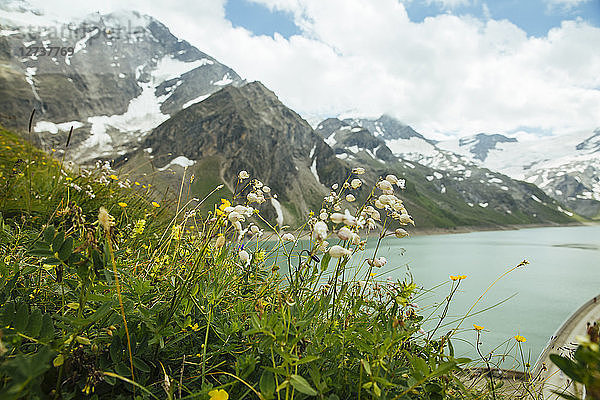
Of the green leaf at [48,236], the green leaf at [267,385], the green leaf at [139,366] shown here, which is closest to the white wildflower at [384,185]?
the green leaf at [267,385]

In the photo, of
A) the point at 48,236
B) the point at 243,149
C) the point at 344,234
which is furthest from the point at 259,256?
the point at 243,149

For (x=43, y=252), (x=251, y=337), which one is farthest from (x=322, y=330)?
(x=43, y=252)

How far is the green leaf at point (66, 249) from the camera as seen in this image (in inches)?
47.9

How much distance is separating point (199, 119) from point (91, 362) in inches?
6694

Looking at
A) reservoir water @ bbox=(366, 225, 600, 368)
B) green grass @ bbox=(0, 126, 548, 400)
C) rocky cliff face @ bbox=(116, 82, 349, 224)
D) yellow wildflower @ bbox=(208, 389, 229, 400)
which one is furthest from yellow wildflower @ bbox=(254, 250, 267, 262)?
rocky cliff face @ bbox=(116, 82, 349, 224)

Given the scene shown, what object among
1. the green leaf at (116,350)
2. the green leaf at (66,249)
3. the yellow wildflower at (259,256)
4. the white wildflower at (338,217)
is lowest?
the yellow wildflower at (259,256)

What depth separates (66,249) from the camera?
1.22 meters

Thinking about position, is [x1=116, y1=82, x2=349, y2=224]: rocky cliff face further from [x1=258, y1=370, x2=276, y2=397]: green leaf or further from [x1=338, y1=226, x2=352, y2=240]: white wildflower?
[x1=258, y1=370, x2=276, y2=397]: green leaf

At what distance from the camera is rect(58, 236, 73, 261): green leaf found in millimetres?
1218

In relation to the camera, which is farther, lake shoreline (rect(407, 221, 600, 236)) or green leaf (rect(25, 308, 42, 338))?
lake shoreline (rect(407, 221, 600, 236))

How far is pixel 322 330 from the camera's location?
162 centimetres

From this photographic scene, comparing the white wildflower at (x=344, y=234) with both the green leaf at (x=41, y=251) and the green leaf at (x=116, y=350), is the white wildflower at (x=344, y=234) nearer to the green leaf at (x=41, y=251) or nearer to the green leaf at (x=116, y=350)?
the green leaf at (x=116, y=350)

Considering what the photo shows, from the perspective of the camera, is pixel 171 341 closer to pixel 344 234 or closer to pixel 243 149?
pixel 344 234

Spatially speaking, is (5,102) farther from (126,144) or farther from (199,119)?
(199,119)
